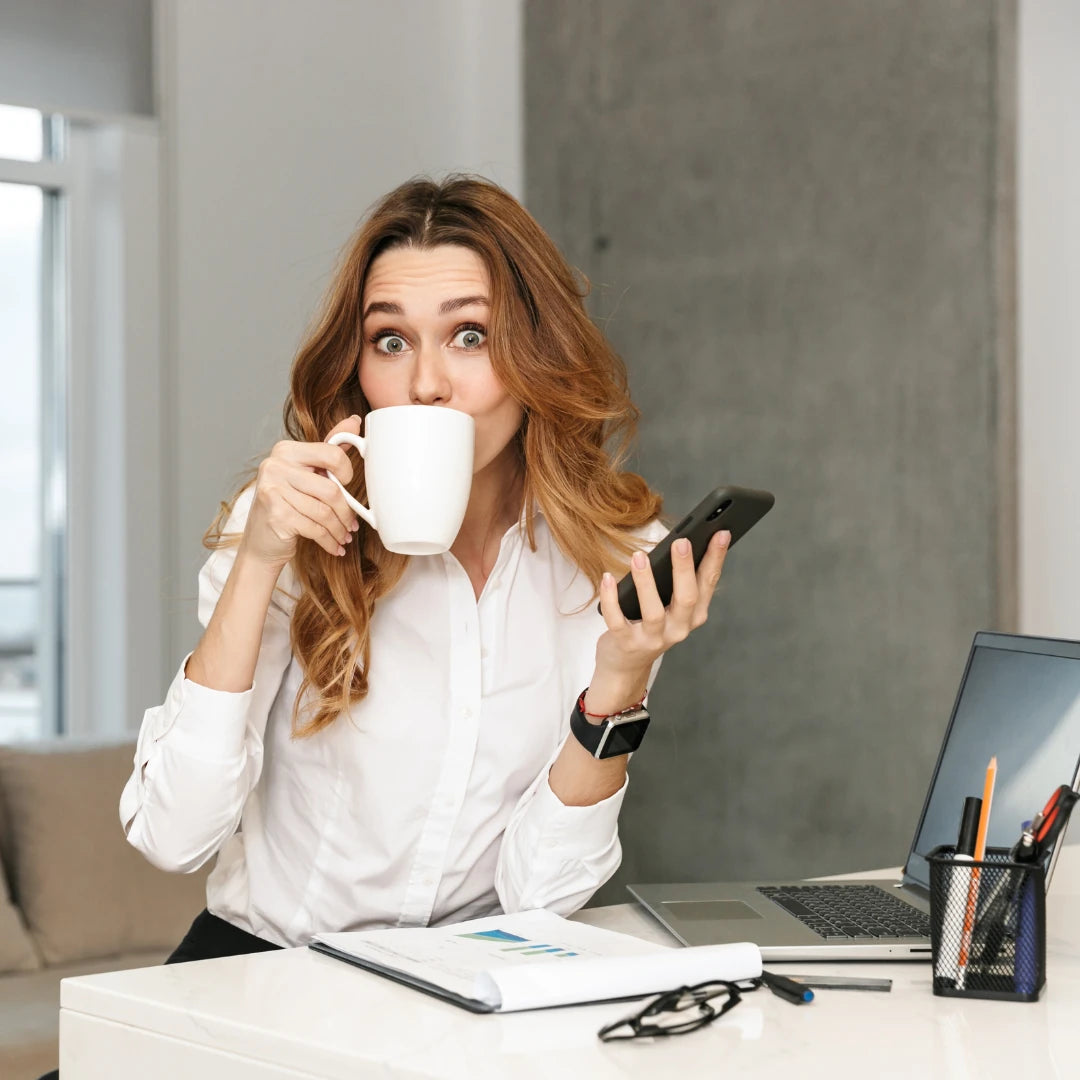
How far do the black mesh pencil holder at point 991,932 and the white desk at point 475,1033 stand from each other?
0.05 feet

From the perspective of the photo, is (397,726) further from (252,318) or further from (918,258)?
(252,318)

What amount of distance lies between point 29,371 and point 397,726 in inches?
101

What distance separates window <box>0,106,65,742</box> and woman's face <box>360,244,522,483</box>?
2.40 metres

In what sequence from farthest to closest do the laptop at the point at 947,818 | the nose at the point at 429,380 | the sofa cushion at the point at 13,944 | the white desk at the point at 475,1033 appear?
the sofa cushion at the point at 13,944 → the nose at the point at 429,380 → the laptop at the point at 947,818 → the white desk at the point at 475,1033

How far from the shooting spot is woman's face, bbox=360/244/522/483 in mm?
1381

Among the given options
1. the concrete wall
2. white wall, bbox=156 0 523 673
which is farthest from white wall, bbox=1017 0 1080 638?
white wall, bbox=156 0 523 673

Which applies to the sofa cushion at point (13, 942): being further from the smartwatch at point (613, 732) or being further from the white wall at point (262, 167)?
the smartwatch at point (613, 732)

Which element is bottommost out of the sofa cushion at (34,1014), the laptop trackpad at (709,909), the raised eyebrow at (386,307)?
the sofa cushion at (34,1014)

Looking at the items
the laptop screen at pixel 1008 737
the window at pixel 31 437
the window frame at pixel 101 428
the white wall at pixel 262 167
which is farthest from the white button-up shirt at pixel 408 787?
the window at pixel 31 437

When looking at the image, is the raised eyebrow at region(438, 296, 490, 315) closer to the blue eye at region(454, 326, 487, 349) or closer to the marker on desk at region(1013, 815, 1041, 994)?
the blue eye at region(454, 326, 487, 349)

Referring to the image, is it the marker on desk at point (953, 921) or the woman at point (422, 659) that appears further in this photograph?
the woman at point (422, 659)

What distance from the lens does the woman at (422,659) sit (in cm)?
125

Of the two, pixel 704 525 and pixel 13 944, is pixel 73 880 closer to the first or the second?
pixel 13 944

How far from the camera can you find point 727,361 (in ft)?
10.9
